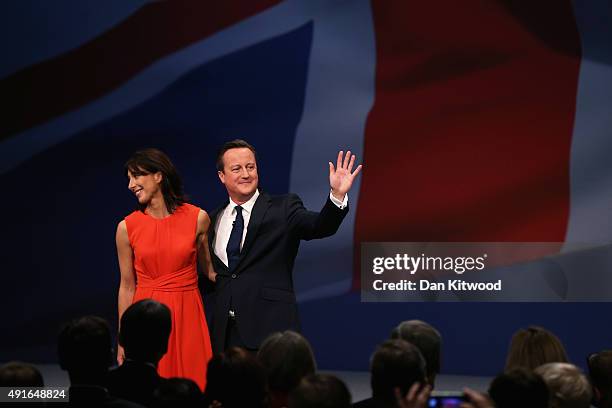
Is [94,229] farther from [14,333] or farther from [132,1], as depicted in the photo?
[132,1]

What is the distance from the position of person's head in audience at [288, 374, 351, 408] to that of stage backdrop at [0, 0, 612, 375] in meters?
4.10

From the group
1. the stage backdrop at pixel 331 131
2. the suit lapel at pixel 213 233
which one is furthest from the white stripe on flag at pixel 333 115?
the suit lapel at pixel 213 233

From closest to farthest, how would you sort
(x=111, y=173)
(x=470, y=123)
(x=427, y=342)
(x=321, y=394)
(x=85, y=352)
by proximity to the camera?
(x=321, y=394) < (x=85, y=352) < (x=427, y=342) < (x=470, y=123) < (x=111, y=173)

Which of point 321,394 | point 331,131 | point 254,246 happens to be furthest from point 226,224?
point 331,131

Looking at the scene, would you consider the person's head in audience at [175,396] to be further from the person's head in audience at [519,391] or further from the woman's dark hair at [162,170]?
the woman's dark hair at [162,170]

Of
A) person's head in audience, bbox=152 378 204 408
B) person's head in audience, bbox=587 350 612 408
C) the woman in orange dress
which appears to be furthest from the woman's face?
person's head in audience, bbox=587 350 612 408

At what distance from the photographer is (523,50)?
6.00 meters

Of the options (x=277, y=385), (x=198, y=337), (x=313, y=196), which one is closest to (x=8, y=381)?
(x=277, y=385)

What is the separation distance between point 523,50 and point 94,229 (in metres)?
2.99

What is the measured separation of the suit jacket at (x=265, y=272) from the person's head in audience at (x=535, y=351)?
0.95 m

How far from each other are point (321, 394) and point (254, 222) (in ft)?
5.53

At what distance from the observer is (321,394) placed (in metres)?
1.98

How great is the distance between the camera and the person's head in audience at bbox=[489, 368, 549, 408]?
6.89 feet

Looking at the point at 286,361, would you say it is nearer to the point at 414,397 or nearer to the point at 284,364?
the point at 284,364
